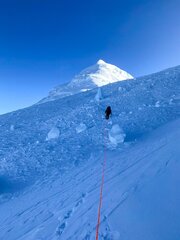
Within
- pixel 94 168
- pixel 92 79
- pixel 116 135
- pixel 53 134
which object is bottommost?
pixel 94 168

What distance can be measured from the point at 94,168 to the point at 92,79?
71.8 m

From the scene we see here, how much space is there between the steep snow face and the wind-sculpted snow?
151ft

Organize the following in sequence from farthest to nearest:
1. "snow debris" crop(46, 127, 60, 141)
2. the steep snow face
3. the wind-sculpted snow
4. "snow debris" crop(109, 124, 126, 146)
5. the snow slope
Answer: the steep snow face → "snow debris" crop(46, 127, 60, 141) → "snow debris" crop(109, 124, 126, 146) → the wind-sculpted snow → the snow slope

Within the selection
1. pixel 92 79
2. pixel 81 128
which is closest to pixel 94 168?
pixel 81 128

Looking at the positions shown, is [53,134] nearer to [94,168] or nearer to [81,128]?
[81,128]

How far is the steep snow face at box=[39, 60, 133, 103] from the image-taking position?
68963 millimetres

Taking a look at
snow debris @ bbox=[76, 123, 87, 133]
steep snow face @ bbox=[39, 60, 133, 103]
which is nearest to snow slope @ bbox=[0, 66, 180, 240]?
snow debris @ bbox=[76, 123, 87, 133]

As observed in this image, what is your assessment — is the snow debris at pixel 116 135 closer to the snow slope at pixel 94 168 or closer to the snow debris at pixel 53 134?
the snow slope at pixel 94 168

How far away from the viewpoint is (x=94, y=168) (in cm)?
818

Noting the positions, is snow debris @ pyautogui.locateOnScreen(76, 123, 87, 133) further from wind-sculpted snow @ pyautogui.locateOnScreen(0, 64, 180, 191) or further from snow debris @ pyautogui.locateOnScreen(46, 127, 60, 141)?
snow debris @ pyautogui.locateOnScreen(46, 127, 60, 141)

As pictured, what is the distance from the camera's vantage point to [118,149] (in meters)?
9.20

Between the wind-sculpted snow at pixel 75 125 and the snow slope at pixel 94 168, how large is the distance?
0.05 metres

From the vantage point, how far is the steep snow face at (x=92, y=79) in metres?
69.0

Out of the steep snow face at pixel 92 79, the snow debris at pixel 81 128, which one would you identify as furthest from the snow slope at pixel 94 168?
the steep snow face at pixel 92 79
